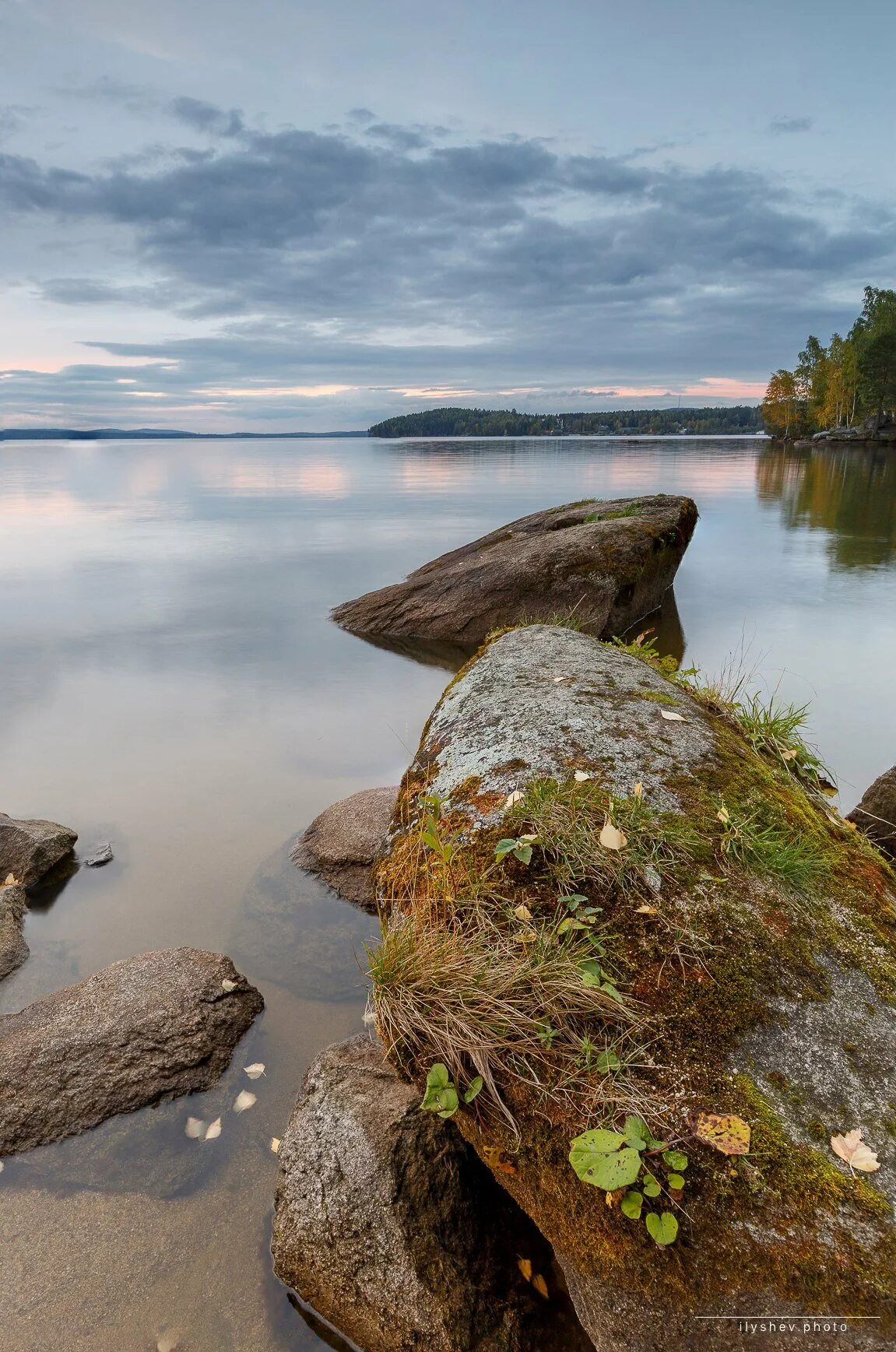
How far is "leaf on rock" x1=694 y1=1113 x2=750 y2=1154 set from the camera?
87.4 inches

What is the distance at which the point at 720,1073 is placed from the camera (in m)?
2.43

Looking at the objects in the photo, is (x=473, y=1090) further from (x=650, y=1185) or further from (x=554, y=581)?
(x=554, y=581)

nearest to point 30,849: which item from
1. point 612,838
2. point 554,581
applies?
point 612,838

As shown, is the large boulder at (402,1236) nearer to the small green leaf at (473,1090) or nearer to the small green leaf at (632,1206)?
the small green leaf at (473,1090)

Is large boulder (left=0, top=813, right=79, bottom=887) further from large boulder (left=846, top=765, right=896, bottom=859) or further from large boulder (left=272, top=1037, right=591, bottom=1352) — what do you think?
large boulder (left=846, top=765, right=896, bottom=859)

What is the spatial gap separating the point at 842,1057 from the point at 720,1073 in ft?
1.52

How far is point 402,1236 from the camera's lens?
282 centimetres

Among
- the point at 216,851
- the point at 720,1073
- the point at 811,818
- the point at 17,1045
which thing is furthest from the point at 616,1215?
the point at 216,851

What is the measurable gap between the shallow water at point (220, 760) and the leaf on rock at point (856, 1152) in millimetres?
2106

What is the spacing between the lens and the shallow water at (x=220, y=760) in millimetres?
3162

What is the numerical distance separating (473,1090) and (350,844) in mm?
3433

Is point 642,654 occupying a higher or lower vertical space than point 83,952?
higher

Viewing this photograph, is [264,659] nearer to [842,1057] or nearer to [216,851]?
[216,851]

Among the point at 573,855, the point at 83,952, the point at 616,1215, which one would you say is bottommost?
the point at 83,952
